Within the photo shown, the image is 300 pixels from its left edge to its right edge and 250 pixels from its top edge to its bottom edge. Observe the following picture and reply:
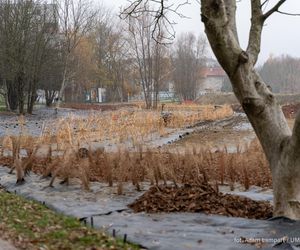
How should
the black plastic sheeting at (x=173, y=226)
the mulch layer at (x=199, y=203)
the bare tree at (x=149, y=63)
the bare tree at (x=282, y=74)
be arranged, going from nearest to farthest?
the black plastic sheeting at (x=173, y=226) → the mulch layer at (x=199, y=203) → the bare tree at (x=149, y=63) → the bare tree at (x=282, y=74)

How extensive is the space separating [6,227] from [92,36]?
221 feet

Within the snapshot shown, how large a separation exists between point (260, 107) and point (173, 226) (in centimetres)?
199

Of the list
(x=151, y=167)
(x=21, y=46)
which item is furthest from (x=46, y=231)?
(x=21, y=46)

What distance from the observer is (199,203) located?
7.60m

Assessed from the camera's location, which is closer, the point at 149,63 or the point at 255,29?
the point at 255,29

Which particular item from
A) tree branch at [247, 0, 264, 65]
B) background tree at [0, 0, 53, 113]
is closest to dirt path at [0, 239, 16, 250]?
tree branch at [247, 0, 264, 65]

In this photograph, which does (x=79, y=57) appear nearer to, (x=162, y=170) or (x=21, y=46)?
(x=21, y=46)

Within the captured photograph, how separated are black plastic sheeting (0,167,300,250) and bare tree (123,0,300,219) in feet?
1.39

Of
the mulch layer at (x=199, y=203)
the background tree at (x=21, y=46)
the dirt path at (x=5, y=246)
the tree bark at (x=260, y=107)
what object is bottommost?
the dirt path at (x=5, y=246)

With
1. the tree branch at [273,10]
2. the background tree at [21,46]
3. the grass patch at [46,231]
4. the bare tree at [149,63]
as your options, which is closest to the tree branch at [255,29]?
the tree branch at [273,10]

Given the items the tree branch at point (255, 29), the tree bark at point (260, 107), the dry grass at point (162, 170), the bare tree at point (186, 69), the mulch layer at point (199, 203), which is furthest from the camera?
the bare tree at point (186, 69)

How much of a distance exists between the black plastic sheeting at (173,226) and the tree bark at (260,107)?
41 cm

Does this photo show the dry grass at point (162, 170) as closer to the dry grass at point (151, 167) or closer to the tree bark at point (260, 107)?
the dry grass at point (151, 167)

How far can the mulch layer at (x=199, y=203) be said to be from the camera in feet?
24.0
